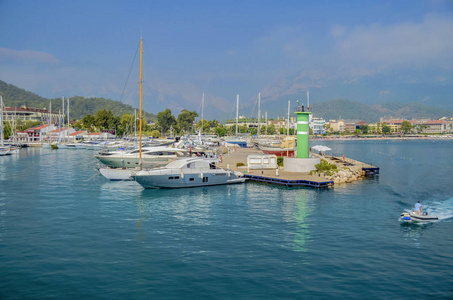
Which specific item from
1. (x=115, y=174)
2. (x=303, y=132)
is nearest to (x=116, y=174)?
(x=115, y=174)

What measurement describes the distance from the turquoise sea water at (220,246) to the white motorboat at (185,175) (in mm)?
1688

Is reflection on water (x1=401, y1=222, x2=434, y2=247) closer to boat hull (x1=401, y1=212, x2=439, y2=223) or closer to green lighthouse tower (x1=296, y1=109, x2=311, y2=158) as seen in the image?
boat hull (x1=401, y1=212, x2=439, y2=223)

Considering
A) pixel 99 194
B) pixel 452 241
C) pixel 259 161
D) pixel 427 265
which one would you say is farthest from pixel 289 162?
pixel 427 265

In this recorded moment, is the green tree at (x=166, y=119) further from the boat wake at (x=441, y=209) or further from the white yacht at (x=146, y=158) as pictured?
the boat wake at (x=441, y=209)

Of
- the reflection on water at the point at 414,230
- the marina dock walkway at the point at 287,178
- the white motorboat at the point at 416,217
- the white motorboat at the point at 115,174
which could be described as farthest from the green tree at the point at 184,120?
the reflection on water at the point at 414,230

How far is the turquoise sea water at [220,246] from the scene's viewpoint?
58.3 feet

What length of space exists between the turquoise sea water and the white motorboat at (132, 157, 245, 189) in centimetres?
169

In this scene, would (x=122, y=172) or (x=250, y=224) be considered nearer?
(x=250, y=224)

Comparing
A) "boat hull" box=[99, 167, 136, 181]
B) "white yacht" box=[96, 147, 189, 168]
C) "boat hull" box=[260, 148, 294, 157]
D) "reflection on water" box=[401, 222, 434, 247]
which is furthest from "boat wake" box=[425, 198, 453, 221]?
"boat hull" box=[260, 148, 294, 157]

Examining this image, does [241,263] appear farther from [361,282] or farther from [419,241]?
[419,241]

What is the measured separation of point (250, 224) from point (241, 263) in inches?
313

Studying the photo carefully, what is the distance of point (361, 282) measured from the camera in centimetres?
1848

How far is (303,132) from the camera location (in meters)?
52.6

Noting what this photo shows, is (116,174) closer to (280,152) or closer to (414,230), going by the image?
(414,230)
